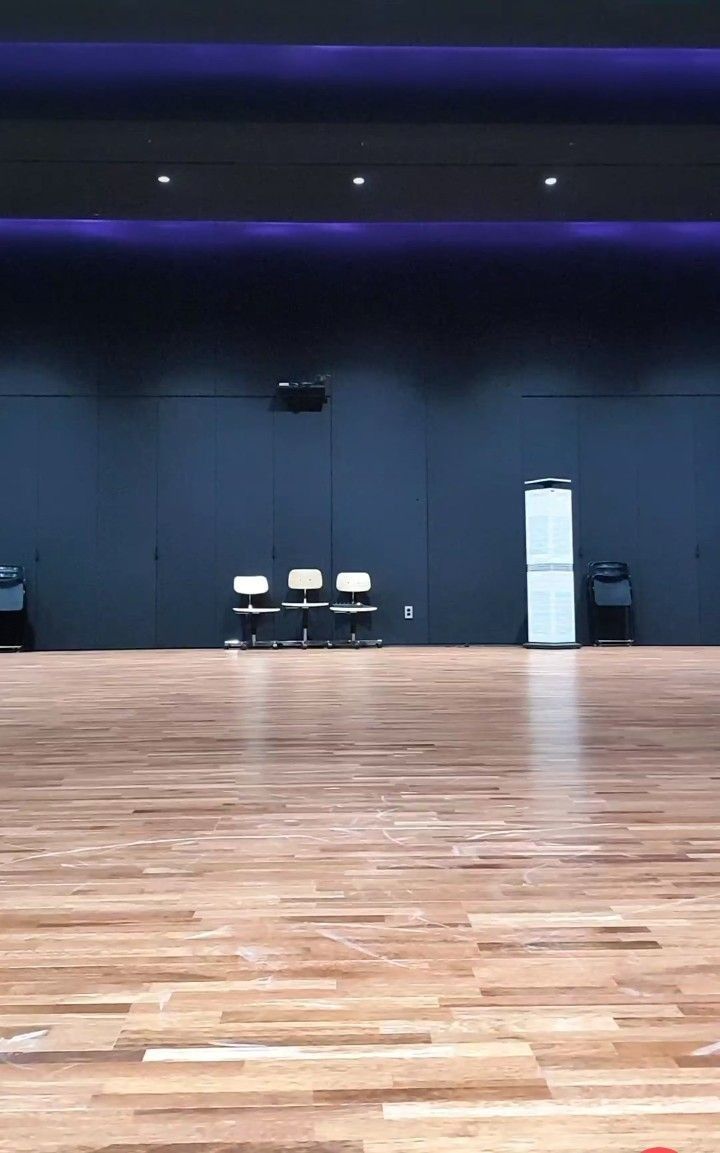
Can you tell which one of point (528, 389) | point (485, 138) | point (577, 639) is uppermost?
point (485, 138)

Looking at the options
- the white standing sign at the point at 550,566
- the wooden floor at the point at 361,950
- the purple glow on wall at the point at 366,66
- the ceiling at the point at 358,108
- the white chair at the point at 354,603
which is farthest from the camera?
the white chair at the point at 354,603

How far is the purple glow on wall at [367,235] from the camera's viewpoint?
866 centimetres

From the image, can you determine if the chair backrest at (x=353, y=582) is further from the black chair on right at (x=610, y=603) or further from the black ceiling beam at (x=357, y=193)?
the black ceiling beam at (x=357, y=193)

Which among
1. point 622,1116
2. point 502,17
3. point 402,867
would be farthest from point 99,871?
point 502,17

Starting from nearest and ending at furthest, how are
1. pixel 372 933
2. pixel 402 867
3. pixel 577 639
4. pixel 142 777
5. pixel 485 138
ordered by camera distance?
pixel 372 933, pixel 402 867, pixel 142 777, pixel 485 138, pixel 577 639

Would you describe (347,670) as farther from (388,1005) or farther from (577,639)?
(388,1005)

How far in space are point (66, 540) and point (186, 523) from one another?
1238 mm

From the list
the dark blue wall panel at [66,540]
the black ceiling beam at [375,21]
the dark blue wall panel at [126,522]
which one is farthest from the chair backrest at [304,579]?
the black ceiling beam at [375,21]

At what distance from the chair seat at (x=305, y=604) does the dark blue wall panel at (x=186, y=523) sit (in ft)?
2.73

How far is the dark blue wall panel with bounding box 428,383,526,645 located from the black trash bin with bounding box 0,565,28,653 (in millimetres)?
4168

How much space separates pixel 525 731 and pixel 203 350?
7156 mm

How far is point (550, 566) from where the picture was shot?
782 centimetres

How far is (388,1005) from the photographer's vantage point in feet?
2.84

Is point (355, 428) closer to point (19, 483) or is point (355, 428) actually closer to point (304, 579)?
point (304, 579)
